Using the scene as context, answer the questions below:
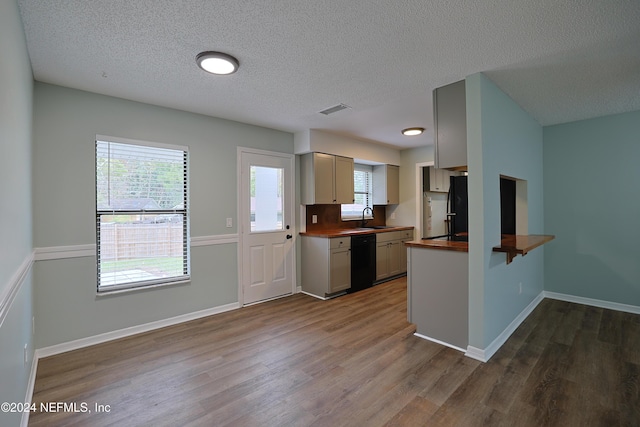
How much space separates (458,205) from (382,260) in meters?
2.05

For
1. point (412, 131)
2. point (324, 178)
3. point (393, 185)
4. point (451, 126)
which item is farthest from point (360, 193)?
point (451, 126)

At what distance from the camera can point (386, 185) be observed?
5695mm

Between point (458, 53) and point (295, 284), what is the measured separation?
11.8 ft

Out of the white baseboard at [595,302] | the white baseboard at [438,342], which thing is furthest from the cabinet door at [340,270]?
the white baseboard at [595,302]

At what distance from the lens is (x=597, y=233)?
3.84 m

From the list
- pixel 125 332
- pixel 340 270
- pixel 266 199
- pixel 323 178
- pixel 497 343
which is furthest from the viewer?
pixel 323 178

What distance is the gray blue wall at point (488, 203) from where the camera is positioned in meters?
2.51

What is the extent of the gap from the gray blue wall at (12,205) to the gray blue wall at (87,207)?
0.65 metres

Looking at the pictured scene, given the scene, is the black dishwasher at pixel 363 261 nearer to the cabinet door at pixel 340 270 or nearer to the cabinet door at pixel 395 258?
the cabinet door at pixel 340 270

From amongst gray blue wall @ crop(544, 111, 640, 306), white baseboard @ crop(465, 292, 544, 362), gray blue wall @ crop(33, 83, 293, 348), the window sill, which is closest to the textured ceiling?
gray blue wall @ crop(33, 83, 293, 348)

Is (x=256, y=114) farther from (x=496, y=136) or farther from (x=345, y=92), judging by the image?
(x=496, y=136)

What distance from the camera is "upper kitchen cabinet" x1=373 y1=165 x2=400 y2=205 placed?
5715 millimetres

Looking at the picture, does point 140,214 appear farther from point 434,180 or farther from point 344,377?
point 434,180

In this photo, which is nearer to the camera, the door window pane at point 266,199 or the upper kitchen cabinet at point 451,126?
the upper kitchen cabinet at point 451,126
